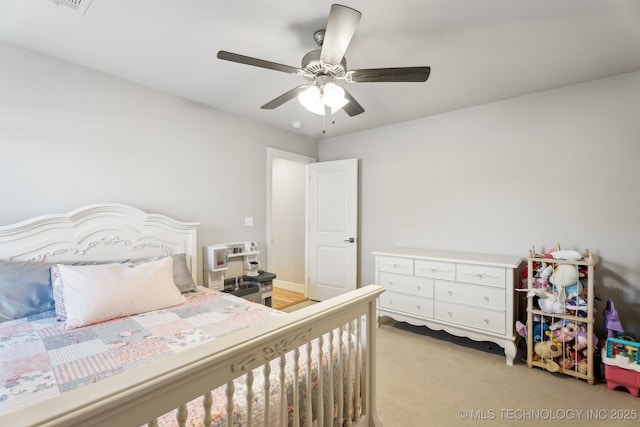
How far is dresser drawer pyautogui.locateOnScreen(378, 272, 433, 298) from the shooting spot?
9.74 ft

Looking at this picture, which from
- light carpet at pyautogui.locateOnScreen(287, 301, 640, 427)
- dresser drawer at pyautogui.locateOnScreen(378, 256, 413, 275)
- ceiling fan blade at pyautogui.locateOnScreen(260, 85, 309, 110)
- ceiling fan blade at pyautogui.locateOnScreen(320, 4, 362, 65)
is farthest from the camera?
dresser drawer at pyautogui.locateOnScreen(378, 256, 413, 275)

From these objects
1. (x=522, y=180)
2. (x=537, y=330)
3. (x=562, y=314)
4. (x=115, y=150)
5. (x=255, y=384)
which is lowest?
(x=537, y=330)

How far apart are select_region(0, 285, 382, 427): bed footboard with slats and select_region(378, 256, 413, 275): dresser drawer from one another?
5.25ft

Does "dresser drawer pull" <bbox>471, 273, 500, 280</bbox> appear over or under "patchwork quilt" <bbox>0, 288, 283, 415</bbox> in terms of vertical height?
over

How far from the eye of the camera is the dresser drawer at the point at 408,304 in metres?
2.98

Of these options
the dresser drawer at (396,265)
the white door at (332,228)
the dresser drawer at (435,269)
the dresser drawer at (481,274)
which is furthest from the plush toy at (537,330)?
the white door at (332,228)

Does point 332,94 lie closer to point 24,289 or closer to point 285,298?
point 24,289

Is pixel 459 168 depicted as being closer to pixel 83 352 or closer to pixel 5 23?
pixel 83 352

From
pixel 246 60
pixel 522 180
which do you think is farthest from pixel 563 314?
pixel 246 60

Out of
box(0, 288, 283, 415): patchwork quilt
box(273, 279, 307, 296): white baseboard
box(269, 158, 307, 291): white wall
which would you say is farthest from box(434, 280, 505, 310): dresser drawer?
box(269, 158, 307, 291): white wall

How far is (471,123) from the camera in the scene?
3182 mm

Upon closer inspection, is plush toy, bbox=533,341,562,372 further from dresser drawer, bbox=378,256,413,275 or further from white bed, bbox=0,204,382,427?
white bed, bbox=0,204,382,427

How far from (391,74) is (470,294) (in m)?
2.11

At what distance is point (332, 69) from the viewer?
5.73 feet
